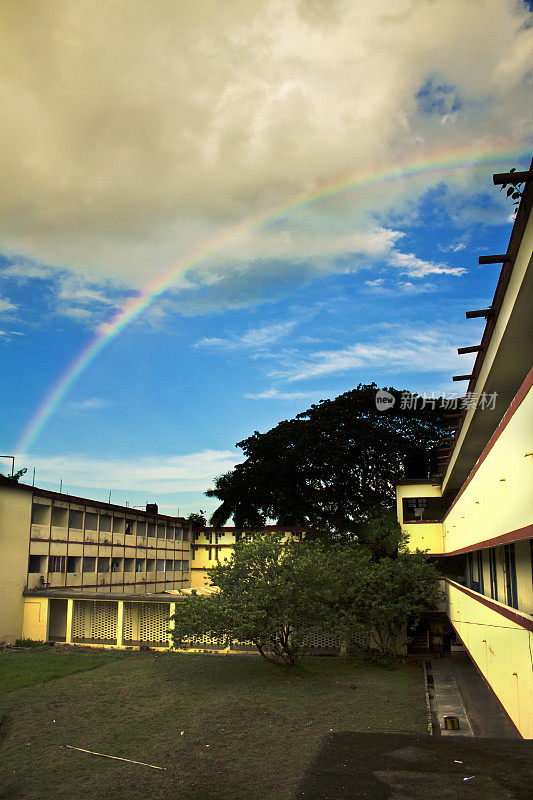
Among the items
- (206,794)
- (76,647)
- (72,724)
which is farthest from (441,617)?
(206,794)

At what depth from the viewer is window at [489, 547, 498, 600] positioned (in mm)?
12641

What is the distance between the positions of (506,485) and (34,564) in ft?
94.6

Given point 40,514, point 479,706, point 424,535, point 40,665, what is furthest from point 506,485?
point 40,514

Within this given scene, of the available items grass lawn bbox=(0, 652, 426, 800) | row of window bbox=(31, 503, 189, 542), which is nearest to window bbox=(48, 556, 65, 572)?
row of window bbox=(31, 503, 189, 542)

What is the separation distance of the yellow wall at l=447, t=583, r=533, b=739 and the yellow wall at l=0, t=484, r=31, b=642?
78.1 ft

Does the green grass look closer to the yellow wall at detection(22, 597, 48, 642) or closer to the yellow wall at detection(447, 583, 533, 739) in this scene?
the yellow wall at detection(22, 597, 48, 642)

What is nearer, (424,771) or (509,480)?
(424,771)

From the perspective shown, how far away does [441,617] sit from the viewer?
27.6 meters

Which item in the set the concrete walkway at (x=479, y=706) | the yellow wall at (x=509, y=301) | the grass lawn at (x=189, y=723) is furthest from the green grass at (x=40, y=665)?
the yellow wall at (x=509, y=301)

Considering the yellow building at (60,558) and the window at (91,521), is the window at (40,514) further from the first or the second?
the window at (91,521)

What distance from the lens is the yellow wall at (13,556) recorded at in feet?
92.0

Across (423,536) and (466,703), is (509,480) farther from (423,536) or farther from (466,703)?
(423,536)

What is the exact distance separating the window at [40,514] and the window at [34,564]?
1703 millimetres

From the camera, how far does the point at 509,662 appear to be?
675cm
